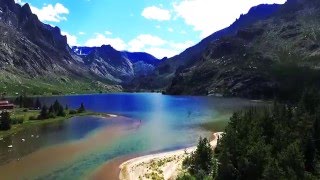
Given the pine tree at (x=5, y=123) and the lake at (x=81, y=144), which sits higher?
the pine tree at (x=5, y=123)

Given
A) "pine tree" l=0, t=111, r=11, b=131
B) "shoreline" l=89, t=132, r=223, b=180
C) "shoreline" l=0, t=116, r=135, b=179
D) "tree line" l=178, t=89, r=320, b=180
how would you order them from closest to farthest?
"tree line" l=178, t=89, r=320, b=180 → "shoreline" l=89, t=132, r=223, b=180 → "shoreline" l=0, t=116, r=135, b=179 → "pine tree" l=0, t=111, r=11, b=131

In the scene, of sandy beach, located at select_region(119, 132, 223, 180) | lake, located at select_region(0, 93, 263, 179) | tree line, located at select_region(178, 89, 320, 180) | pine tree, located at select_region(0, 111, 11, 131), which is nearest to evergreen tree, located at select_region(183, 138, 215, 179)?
tree line, located at select_region(178, 89, 320, 180)

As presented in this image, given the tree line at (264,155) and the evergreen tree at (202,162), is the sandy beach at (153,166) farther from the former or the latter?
the tree line at (264,155)

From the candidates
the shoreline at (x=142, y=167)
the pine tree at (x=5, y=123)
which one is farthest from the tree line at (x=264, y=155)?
the pine tree at (x=5, y=123)

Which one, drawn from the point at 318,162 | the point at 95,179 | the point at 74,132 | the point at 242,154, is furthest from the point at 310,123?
the point at 74,132

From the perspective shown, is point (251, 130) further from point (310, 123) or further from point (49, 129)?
point (49, 129)

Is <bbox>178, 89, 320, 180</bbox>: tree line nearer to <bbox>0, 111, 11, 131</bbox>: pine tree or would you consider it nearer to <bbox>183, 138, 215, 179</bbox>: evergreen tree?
<bbox>183, 138, 215, 179</bbox>: evergreen tree

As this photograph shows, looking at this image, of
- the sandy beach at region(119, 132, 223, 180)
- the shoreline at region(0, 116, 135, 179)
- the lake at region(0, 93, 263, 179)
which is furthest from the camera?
the lake at region(0, 93, 263, 179)
